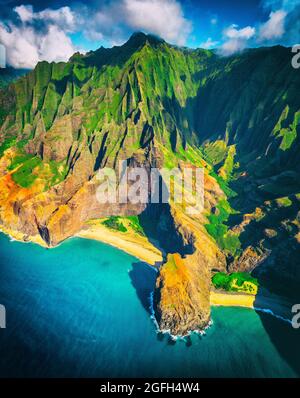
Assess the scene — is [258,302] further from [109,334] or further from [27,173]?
[27,173]

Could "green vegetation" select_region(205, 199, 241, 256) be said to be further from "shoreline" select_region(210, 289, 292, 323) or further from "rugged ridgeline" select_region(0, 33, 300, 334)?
"shoreline" select_region(210, 289, 292, 323)

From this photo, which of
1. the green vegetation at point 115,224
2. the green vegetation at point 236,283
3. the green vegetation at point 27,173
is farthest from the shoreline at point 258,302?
the green vegetation at point 27,173

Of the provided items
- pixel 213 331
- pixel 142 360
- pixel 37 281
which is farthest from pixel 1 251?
pixel 213 331

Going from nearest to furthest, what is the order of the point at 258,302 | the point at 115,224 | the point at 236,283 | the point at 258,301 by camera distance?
1. the point at 258,302
2. the point at 258,301
3. the point at 236,283
4. the point at 115,224

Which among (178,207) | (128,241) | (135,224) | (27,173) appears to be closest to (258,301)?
(178,207)

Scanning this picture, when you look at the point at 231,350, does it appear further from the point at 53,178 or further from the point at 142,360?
the point at 53,178
